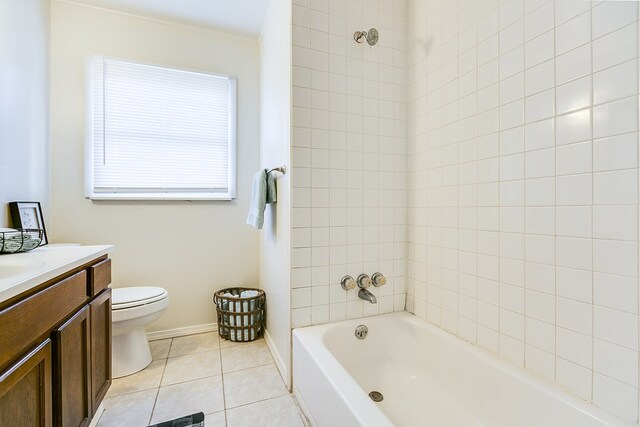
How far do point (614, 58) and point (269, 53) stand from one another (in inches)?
75.0

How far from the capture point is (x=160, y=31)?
7.49 ft

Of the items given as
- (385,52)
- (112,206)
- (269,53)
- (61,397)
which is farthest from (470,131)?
(112,206)

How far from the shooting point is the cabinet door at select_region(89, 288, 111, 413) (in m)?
1.22

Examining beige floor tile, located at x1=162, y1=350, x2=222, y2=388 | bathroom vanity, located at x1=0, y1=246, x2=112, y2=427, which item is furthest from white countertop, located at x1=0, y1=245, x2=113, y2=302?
beige floor tile, located at x1=162, y1=350, x2=222, y2=388

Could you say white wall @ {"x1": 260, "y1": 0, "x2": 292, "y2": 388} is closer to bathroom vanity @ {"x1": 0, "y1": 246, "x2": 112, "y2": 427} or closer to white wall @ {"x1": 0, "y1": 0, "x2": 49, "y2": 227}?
bathroom vanity @ {"x1": 0, "y1": 246, "x2": 112, "y2": 427}

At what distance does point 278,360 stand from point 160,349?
90 centimetres

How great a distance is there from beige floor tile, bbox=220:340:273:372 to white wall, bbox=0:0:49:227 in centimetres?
143

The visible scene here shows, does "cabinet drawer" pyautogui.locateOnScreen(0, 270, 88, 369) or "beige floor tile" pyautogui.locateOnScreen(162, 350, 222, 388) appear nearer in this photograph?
"cabinet drawer" pyautogui.locateOnScreen(0, 270, 88, 369)

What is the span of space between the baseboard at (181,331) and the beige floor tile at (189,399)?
0.71 meters

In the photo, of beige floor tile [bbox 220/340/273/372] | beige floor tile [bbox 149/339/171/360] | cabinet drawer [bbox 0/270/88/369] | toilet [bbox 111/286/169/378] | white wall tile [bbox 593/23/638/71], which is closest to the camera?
cabinet drawer [bbox 0/270/88/369]

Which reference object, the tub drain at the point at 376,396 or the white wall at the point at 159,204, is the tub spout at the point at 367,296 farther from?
the white wall at the point at 159,204

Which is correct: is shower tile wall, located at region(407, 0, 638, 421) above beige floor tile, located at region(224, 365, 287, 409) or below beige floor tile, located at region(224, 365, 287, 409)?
above

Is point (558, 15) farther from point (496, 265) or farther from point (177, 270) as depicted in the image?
point (177, 270)

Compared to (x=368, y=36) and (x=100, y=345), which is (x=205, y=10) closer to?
(x=368, y=36)
